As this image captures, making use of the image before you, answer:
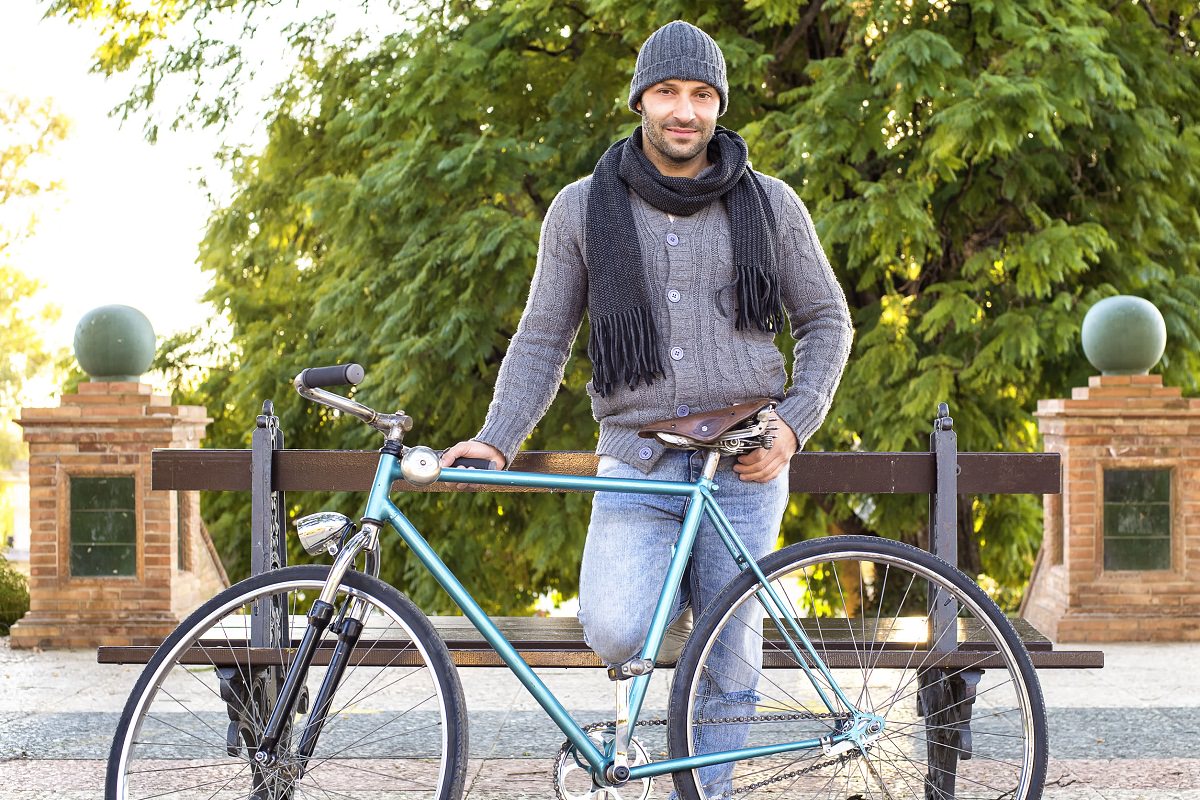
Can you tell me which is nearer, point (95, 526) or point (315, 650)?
point (315, 650)

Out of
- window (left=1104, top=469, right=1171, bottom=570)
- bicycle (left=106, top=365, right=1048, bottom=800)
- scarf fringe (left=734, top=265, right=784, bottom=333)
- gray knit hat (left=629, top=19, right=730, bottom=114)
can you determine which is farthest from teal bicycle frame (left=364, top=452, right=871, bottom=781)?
window (left=1104, top=469, right=1171, bottom=570)

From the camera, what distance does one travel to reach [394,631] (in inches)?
162

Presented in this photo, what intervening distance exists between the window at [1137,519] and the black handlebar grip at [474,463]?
5.42 metres

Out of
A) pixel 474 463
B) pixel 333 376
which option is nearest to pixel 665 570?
pixel 474 463

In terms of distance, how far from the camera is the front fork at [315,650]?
301 centimetres

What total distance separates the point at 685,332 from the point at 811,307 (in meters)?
0.37

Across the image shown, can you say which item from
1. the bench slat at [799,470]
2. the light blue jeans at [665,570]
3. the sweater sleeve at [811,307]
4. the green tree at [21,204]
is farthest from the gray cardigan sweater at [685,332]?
the green tree at [21,204]

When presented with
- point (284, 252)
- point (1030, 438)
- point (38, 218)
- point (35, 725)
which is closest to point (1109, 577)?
point (1030, 438)

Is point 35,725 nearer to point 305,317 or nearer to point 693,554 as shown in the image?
point 693,554

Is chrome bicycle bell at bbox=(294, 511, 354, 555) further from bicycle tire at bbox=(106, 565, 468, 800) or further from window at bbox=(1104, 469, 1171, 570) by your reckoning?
window at bbox=(1104, 469, 1171, 570)

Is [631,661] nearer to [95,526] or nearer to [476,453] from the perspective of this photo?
[476,453]

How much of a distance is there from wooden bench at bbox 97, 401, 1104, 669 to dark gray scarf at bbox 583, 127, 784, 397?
2.54ft

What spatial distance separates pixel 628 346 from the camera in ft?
10.7

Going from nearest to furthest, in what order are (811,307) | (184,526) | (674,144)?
(674,144), (811,307), (184,526)
